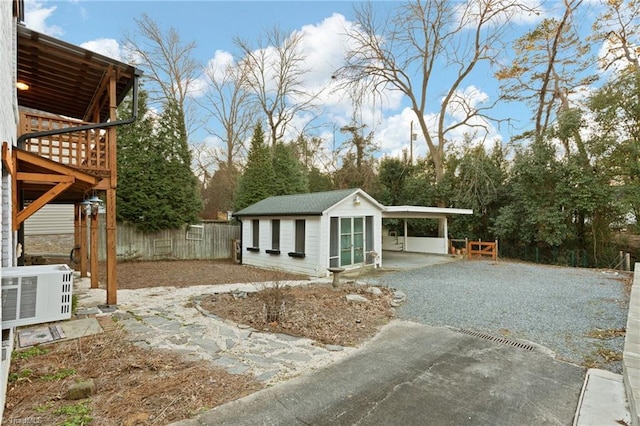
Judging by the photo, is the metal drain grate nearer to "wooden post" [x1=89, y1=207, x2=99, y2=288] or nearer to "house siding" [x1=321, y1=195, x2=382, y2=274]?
"house siding" [x1=321, y1=195, x2=382, y2=274]

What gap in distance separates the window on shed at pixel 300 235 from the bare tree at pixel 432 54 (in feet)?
31.5

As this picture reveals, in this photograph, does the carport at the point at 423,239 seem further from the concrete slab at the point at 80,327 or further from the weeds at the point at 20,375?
the weeds at the point at 20,375

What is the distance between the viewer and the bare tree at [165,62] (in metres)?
16.7

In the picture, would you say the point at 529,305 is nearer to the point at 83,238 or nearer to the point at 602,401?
the point at 602,401

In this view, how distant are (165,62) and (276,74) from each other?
6335mm

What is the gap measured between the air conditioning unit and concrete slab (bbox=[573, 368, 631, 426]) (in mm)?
5962

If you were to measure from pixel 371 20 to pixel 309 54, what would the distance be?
15.1ft

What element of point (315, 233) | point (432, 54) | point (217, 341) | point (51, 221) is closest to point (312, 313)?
point (217, 341)

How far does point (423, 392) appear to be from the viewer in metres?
3.01

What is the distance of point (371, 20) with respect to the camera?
16.4 m

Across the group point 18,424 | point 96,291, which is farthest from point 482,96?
point 18,424

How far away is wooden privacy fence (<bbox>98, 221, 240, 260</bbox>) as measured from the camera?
491 inches

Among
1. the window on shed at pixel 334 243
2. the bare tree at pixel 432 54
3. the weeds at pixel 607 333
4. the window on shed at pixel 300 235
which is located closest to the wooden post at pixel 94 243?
the window on shed at pixel 300 235

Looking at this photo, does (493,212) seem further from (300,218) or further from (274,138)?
(274,138)
